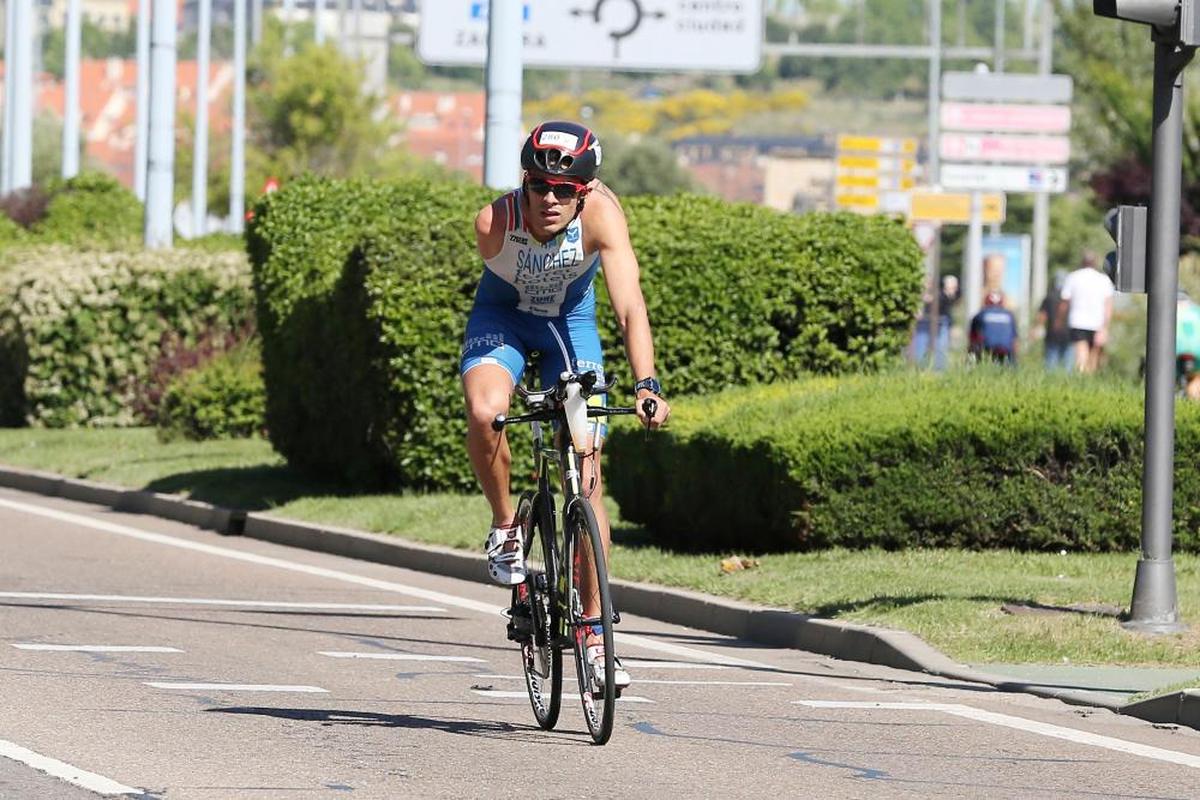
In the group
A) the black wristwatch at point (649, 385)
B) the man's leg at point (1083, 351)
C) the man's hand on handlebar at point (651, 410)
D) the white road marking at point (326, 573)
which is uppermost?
the black wristwatch at point (649, 385)

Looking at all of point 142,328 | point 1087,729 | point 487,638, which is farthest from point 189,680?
point 142,328

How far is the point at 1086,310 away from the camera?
87.1ft

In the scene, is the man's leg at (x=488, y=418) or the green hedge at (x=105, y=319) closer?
the man's leg at (x=488, y=418)

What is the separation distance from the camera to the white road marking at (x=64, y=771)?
696 cm

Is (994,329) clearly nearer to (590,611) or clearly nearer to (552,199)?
(552,199)

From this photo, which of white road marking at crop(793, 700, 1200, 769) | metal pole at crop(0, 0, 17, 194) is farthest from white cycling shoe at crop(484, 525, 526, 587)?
metal pole at crop(0, 0, 17, 194)

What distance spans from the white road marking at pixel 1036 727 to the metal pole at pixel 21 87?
28.5 meters

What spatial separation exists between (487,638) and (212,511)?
6.40 metres

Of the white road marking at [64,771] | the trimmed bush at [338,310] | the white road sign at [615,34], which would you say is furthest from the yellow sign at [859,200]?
the white road marking at [64,771]

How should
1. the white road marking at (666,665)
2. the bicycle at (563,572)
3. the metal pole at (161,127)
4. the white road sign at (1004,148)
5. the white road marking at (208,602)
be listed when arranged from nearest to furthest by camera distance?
1. the bicycle at (563,572)
2. the white road marking at (666,665)
3. the white road marking at (208,602)
4. the metal pole at (161,127)
5. the white road sign at (1004,148)

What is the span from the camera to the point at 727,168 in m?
176

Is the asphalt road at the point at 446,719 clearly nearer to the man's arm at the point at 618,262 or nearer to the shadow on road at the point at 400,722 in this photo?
the shadow on road at the point at 400,722

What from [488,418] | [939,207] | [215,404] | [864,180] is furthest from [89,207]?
[488,418]

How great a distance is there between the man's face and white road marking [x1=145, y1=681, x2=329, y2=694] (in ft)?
7.00
